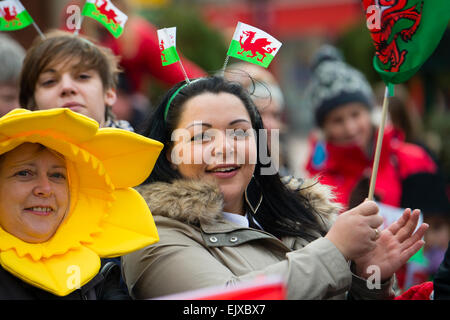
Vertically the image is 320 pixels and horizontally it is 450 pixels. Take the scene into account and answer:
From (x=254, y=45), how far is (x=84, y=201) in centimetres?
90

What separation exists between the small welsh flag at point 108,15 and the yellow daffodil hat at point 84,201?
3.24 feet

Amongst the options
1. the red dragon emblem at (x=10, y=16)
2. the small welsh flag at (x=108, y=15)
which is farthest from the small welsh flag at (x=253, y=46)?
the red dragon emblem at (x=10, y=16)

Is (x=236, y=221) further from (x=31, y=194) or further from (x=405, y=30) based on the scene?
(x=405, y=30)

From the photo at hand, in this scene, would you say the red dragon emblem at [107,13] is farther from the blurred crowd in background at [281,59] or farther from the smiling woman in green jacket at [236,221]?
the smiling woman in green jacket at [236,221]

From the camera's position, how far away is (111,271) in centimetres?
257

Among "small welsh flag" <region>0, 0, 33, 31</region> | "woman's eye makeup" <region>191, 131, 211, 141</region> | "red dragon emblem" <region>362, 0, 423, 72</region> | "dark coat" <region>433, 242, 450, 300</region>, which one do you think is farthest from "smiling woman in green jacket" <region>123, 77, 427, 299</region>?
"small welsh flag" <region>0, 0, 33, 31</region>

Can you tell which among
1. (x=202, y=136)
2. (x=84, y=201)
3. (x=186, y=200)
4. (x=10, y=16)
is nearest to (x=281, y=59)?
(x=10, y=16)

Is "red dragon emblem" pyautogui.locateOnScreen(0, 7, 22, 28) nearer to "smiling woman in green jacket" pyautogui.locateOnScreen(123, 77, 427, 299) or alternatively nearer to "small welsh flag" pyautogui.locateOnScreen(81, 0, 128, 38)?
"small welsh flag" pyautogui.locateOnScreen(81, 0, 128, 38)

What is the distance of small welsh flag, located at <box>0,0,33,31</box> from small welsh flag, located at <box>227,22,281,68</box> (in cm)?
107

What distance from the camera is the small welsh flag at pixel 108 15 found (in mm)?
3232

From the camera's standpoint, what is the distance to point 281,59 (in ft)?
96.8

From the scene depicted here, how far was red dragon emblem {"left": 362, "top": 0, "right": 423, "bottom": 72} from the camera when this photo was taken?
272 centimetres

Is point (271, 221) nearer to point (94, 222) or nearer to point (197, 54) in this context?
point (94, 222)
